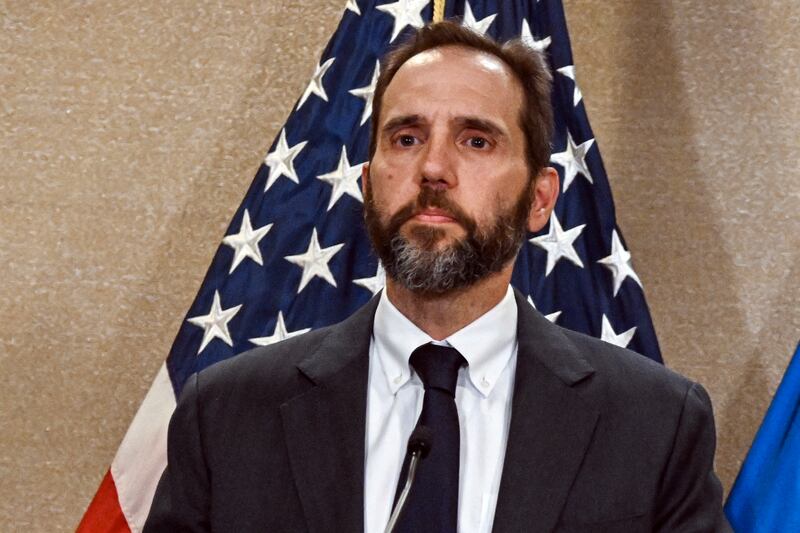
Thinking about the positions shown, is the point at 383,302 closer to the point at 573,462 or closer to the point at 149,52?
the point at 573,462

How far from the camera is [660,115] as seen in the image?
8.81ft

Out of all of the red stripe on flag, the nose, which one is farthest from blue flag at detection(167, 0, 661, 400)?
the nose

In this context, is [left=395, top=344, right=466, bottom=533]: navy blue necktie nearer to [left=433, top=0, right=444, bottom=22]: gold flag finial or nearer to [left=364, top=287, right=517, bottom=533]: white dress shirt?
[left=364, top=287, right=517, bottom=533]: white dress shirt

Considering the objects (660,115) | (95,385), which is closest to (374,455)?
(95,385)

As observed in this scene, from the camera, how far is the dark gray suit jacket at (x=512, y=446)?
156 cm

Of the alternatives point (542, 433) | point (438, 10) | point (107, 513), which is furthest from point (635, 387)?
point (107, 513)

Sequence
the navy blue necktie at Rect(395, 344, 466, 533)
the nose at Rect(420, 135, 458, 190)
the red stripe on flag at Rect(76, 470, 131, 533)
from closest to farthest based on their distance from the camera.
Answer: the navy blue necktie at Rect(395, 344, 466, 533) < the nose at Rect(420, 135, 458, 190) < the red stripe on flag at Rect(76, 470, 131, 533)

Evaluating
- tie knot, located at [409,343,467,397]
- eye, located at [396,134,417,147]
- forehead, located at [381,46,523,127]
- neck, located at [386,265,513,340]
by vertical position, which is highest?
forehead, located at [381,46,523,127]

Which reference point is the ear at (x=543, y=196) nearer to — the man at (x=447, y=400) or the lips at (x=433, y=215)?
the man at (x=447, y=400)

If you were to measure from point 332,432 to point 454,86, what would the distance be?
582 mm

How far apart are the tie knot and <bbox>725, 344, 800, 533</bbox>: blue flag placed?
780 millimetres

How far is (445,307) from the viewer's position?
5.68 ft

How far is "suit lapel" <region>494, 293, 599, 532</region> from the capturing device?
1.54m

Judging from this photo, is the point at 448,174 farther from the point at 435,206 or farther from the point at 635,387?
the point at 635,387
